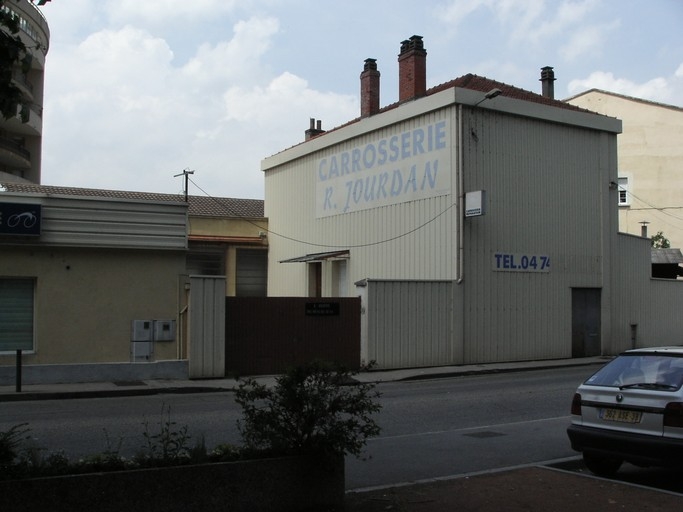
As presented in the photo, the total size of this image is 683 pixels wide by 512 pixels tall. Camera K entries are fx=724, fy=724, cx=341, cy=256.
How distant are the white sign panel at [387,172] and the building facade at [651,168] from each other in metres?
20.2

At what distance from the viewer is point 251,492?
5980 mm

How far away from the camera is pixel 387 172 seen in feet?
81.1

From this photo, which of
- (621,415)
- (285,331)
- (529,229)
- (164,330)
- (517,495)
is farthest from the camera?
(529,229)

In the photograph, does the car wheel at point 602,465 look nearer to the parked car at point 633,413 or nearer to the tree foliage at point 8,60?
the parked car at point 633,413

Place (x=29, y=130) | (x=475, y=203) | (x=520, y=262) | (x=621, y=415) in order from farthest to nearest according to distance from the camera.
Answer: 1. (x=29, y=130)
2. (x=520, y=262)
3. (x=475, y=203)
4. (x=621, y=415)

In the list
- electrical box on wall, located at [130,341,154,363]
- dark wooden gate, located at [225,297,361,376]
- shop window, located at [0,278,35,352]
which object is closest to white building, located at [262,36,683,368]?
dark wooden gate, located at [225,297,361,376]

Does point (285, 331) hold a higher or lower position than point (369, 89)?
lower

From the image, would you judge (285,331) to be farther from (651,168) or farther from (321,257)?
(651,168)

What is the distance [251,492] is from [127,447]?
364cm

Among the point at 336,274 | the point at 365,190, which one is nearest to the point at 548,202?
the point at 365,190

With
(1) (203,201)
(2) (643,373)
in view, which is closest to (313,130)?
(1) (203,201)

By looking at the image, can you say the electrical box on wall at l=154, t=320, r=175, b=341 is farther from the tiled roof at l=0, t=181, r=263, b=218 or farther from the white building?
the tiled roof at l=0, t=181, r=263, b=218

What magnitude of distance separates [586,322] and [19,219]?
18.0 meters

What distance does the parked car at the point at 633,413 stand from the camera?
7.04 m
